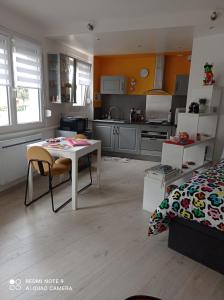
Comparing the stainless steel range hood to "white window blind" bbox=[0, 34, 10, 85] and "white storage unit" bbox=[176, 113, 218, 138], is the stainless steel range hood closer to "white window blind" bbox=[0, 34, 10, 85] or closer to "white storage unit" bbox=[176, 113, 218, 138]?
"white storage unit" bbox=[176, 113, 218, 138]

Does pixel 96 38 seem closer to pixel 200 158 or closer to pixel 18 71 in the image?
pixel 18 71

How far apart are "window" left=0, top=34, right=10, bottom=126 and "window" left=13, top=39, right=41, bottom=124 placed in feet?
0.48

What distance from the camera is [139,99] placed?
5352 mm

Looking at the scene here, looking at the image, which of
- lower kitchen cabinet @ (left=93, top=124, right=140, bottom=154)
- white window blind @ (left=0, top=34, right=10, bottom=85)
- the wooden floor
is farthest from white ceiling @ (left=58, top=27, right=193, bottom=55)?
the wooden floor

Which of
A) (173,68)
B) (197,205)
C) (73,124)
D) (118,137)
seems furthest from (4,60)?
(173,68)

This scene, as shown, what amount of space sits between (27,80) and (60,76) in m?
0.63

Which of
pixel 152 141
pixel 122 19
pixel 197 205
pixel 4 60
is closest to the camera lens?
pixel 197 205

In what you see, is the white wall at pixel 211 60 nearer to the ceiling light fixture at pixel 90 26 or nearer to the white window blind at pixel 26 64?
the ceiling light fixture at pixel 90 26

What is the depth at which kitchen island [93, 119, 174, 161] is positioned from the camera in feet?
15.5

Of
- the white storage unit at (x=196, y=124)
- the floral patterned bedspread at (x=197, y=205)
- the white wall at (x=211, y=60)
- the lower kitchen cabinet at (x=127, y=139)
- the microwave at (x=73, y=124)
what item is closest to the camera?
the floral patterned bedspread at (x=197, y=205)

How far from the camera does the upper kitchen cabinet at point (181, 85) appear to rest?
4578 millimetres

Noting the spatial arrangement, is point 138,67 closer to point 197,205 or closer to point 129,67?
point 129,67

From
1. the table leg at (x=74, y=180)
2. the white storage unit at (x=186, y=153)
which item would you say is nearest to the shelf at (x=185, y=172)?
the white storage unit at (x=186, y=153)

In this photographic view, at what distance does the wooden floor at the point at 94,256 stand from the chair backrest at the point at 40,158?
52 centimetres
